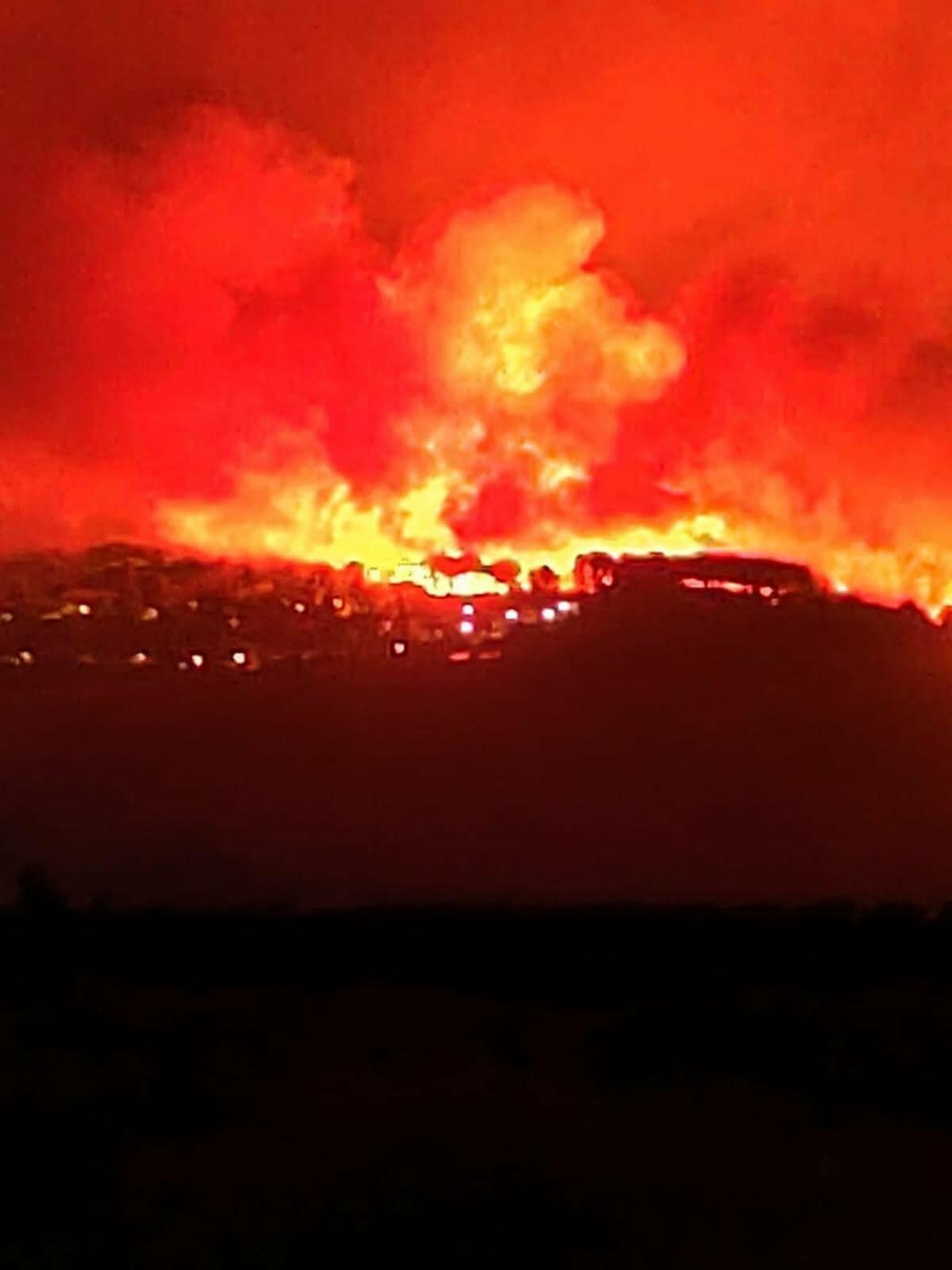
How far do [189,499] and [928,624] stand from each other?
6.79m

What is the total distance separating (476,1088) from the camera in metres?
8.92

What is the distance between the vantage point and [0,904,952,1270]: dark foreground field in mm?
7336

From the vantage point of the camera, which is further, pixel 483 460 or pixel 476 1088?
pixel 483 460

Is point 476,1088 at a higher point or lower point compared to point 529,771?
lower

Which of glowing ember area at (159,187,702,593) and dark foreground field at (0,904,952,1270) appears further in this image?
glowing ember area at (159,187,702,593)

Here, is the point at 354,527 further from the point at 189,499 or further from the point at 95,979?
the point at 95,979

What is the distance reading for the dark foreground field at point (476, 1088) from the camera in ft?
24.1

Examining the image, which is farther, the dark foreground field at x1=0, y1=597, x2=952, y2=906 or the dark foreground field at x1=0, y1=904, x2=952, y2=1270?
the dark foreground field at x1=0, y1=597, x2=952, y2=906

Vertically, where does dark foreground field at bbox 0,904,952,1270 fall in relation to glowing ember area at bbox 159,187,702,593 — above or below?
below

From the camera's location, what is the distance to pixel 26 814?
16094 millimetres

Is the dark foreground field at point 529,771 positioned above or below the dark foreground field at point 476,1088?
above

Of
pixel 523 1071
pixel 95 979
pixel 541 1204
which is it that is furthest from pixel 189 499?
pixel 541 1204

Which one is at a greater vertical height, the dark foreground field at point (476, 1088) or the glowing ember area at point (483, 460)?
the glowing ember area at point (483, 460)

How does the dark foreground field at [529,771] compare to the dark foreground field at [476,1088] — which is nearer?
the dark foreground field at [476,1088]
